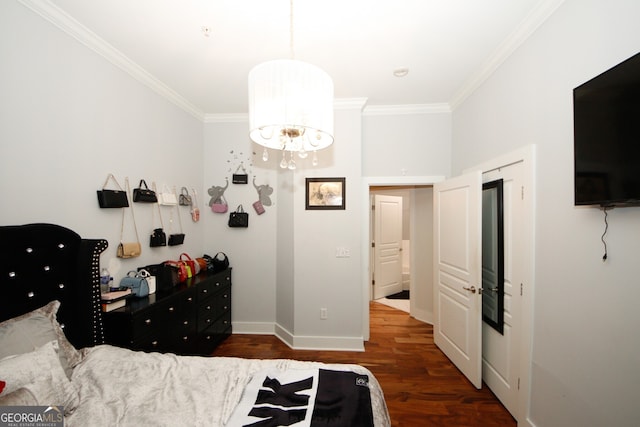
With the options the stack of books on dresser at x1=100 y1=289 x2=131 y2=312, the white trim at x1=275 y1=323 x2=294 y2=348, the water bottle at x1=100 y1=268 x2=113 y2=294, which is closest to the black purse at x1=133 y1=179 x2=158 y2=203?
A: the water bottle at x1=100 y1=268 x2=113 y2=294

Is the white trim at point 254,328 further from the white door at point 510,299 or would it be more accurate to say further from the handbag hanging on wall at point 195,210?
the white door at point 510,299

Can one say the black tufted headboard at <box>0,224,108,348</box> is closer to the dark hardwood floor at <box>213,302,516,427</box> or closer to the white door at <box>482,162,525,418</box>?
the dark hardwood floor at <box>213,302,516,427</box>

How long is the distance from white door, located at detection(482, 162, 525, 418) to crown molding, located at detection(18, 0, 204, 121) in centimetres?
336

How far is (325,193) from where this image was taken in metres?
3.04

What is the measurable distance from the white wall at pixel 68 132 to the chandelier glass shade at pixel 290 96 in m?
1.42

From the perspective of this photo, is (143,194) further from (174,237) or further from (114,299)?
(114,299)

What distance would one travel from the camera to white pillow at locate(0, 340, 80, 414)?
3.53 ft

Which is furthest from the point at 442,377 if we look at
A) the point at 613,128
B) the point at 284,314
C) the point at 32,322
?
the point at 32,322

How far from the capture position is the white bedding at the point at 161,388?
1136mm

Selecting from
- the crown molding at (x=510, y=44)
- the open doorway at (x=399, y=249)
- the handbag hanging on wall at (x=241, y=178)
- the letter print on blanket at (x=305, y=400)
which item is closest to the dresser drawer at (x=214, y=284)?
the handbag hanging on wall at (x=241, y=178)

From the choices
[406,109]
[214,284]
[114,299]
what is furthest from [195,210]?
[406,109]

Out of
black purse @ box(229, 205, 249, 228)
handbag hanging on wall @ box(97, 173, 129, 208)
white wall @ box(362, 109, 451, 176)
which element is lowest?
black purse @ box(229, 205, 249, 228)

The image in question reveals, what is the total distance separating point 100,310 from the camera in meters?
1.74

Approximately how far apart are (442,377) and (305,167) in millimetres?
2647
